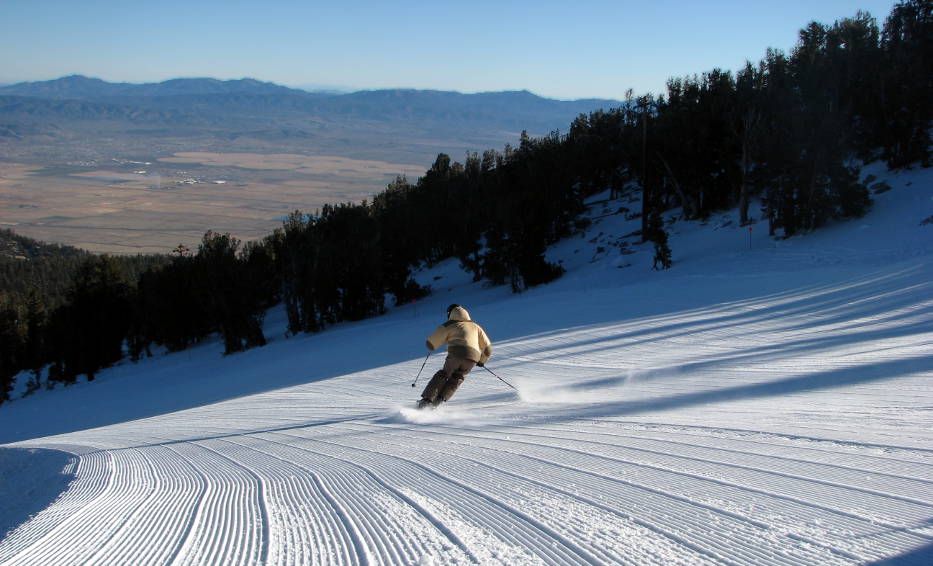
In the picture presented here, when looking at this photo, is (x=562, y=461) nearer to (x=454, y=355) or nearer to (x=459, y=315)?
(x=454, y=355)

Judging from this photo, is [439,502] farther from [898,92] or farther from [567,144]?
[567,144]

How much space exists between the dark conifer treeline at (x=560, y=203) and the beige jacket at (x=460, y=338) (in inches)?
740

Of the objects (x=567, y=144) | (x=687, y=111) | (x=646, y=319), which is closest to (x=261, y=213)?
(x=567, y=144)

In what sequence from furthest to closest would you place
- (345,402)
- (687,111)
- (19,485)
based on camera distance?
1. (687,111)
2. (345,402)
3. (19,485)

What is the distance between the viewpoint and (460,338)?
8.70 m

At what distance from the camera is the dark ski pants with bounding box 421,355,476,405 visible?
839 cm

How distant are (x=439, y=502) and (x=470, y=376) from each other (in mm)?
6901

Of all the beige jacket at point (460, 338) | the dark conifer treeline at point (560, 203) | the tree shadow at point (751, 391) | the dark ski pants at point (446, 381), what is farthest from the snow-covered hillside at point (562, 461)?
the dark conifer treeline at point (560, 203)

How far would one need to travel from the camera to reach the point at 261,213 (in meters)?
156

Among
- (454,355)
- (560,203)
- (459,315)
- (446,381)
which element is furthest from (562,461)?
(560,203)

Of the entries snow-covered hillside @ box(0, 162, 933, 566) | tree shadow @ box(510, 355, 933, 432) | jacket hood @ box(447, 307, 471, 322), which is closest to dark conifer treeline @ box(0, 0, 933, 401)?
snow-covered hillside @ box(0, 162, 933, 566)

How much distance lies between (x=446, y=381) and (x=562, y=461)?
11.9 feet

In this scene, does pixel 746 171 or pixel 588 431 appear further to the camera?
pixel 746 171

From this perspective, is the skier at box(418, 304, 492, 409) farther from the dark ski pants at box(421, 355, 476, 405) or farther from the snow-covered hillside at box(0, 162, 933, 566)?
the snow-covered hillside at box(0, 162, 933, 566)
